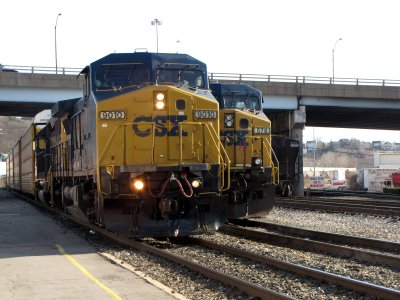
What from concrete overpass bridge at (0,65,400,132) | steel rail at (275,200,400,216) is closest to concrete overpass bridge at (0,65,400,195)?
concrete overpass bridge at (0,65,400,132)

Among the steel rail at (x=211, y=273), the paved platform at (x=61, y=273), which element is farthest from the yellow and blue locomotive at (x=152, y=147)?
the paved platform at (x=61, y=273)

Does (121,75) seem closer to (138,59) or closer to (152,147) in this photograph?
(138,59)

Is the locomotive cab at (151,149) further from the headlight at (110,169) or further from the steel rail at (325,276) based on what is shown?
the steel rail at (325,276)

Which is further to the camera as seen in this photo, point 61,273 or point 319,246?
point 319,246

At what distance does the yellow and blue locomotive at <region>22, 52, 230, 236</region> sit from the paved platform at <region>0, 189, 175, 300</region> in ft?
3.57

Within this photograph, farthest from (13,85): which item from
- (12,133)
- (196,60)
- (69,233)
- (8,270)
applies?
(12,133)

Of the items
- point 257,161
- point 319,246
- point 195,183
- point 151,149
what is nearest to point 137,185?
point 151,149

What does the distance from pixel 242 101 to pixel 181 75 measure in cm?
515

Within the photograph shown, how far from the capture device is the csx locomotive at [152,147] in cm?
1023

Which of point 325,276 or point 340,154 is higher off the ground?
point 340,154

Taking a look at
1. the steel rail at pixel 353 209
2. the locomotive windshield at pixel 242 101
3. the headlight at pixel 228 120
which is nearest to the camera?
the headlight at pixel 228 120

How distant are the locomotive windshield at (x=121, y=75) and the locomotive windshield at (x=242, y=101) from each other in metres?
5.10

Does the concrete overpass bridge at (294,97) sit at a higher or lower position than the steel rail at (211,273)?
higher

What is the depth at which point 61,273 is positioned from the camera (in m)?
8.15
